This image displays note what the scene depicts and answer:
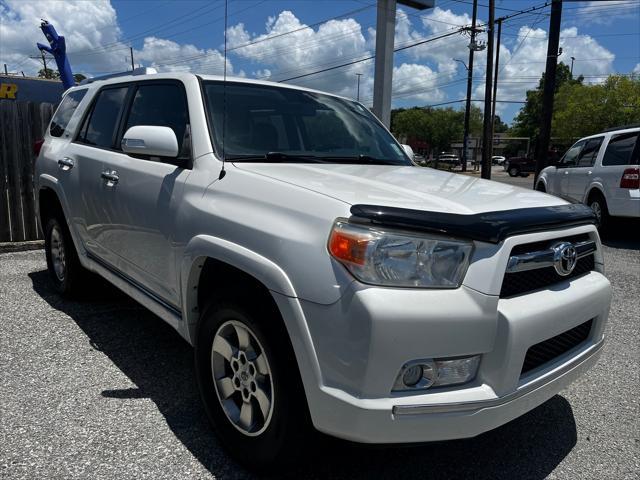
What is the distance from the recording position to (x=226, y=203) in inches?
97.0

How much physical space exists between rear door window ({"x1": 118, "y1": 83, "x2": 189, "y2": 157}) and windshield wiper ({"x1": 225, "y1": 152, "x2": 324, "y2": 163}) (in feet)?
1.05

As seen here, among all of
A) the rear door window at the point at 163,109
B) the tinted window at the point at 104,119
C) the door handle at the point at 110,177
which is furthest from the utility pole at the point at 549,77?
the door handle at the point at 110,177

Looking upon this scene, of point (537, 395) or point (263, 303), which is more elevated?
point (263, 303)

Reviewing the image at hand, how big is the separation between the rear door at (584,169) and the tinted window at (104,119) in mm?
8401

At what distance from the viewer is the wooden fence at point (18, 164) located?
705 cm

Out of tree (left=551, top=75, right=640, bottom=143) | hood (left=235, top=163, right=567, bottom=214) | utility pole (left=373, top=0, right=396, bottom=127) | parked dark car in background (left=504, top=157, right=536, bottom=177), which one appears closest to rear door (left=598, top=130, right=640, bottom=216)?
utility pole (left=373, top=0, right=396, bottom=127)

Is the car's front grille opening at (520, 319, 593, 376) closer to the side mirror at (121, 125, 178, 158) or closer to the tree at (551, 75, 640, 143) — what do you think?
the side mirror at (121, 125, 178, 158)

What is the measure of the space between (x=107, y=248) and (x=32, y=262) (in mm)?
3504

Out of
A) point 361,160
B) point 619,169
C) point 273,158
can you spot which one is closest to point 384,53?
point 619,169

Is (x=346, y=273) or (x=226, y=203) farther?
(x=226, y=203)

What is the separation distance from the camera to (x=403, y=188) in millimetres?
2410

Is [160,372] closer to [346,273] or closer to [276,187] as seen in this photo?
[276,187]

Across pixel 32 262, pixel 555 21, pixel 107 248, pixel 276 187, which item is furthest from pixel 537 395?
pixel 555 21

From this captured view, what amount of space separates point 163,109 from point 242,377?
186 centimetres
